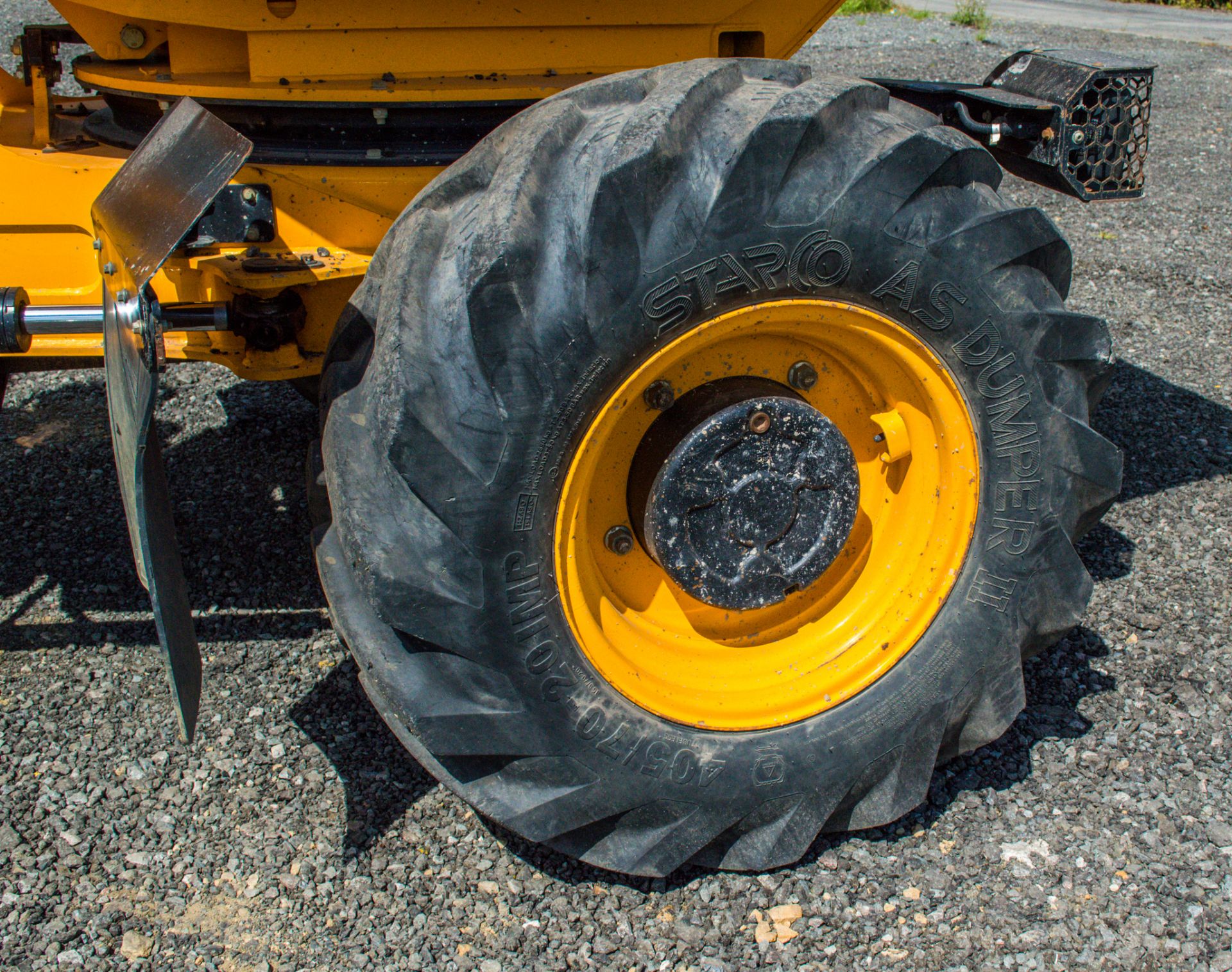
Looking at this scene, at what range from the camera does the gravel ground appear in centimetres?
214

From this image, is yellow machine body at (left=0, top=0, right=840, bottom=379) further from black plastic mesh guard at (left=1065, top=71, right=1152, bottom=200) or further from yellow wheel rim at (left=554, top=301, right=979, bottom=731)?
black plastic mesh guard at (left=1065, top=71, right=1152, bottom=200)

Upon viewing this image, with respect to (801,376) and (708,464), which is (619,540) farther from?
(801,376)

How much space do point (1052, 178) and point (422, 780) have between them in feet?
6.98

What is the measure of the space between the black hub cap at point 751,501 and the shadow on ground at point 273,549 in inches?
25.6

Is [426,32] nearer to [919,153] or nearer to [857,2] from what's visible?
[919,153]

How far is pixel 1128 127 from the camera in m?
2.65

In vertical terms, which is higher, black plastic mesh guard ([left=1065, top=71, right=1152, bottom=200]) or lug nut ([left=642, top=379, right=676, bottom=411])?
black plastic mesh guard ([left=1065, top=71, right=1152, bottom=200])

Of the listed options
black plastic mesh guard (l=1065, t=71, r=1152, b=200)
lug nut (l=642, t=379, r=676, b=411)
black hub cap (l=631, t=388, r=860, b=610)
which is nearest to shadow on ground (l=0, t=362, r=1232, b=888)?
black hub cap (l=631, t=388, r=860, b=610)

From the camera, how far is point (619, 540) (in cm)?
225

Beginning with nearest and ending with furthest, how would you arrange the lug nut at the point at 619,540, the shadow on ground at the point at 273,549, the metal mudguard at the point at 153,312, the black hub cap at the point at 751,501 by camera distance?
the metal mudguard at the point at 153,312 → the black hub cap at the point at 751,501 → the lug nut at the point at 619,540 → the shadow on ground at the point at 273,549

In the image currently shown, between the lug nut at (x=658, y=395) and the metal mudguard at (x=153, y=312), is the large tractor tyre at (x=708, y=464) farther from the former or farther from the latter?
the metal mudguard at (x=153, y=312)

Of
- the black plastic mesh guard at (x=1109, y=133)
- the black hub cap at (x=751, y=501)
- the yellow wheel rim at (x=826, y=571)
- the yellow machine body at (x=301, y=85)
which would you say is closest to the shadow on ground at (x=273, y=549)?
the yellow wheel rim at (x=826, y=571)

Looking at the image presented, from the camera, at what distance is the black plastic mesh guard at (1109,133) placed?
2.61 meters

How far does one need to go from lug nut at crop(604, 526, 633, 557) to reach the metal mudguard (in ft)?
→ 2.71
